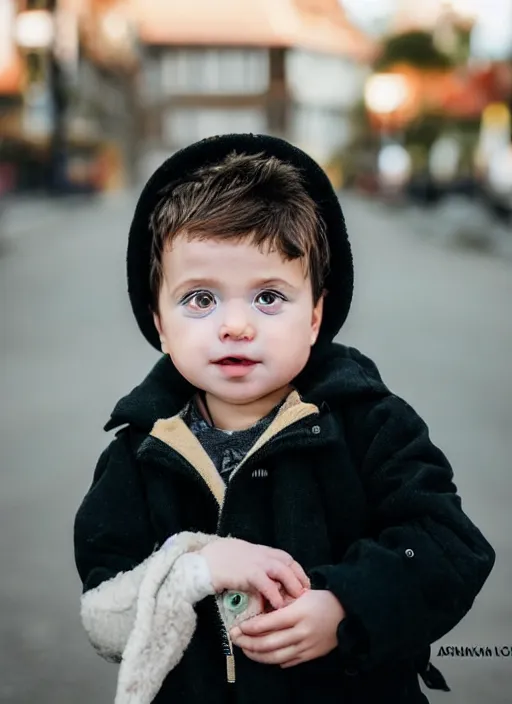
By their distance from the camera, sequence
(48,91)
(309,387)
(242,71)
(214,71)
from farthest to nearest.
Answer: (214,71)
(242,71)
(48,91)
(309,387)

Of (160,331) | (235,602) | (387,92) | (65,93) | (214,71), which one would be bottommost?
(214,71)

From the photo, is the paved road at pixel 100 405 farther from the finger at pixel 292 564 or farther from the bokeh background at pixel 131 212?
the finger at pixel 292 564

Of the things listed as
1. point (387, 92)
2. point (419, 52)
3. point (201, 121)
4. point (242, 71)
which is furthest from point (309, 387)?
point (242, 71)

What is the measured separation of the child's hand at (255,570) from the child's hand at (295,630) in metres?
0.02

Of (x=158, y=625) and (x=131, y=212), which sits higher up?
(x=158, y=625)

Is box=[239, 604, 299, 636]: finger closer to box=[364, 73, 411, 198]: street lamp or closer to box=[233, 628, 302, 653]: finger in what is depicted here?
box=[233, 628, 302, 653]: finger

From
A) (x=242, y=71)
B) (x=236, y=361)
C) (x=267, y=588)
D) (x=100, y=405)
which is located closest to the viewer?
(x=267, y=588)

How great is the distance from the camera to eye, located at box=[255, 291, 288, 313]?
1.68 meters

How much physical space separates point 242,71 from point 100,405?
5936 cm

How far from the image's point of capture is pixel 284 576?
5.19 ft

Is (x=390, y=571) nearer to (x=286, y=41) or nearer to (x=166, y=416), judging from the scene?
(x=166, y=416)

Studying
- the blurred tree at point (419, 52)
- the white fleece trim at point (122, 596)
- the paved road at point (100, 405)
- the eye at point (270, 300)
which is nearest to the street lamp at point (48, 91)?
the blurred tree at point (419, 52)

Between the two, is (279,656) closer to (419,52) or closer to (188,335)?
(188,335)

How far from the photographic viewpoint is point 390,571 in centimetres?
161
